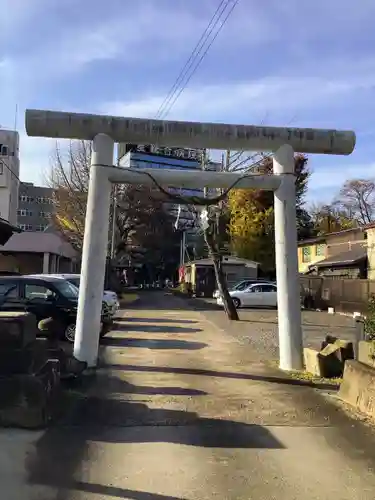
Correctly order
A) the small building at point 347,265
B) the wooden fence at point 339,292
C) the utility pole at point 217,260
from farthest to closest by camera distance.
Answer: the small building at point 347,265 → the wooden fence at point 339,292 → the utility pole at point 217,260

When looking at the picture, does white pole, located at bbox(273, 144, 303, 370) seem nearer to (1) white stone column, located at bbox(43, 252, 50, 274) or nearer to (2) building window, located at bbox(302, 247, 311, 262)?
(1) white stone column, located at bbox(43, 252, 50, 274)

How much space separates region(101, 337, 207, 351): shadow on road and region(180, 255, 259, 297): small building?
109ft

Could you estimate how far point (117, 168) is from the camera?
1156 centimetres

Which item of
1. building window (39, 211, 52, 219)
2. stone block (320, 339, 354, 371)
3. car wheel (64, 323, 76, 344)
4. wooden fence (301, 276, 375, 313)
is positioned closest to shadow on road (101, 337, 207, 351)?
car wheel (64, 323, 76, 344)

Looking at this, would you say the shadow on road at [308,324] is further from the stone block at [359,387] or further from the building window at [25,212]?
the building window at [25,212]

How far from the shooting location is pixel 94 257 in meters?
11.4

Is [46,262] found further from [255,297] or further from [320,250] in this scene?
[320,250]

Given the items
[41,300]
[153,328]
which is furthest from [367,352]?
[153,328]

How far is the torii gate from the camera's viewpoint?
11375mm

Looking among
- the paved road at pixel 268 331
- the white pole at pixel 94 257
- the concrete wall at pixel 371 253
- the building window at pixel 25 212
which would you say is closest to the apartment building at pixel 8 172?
the building window at pixel 25 212

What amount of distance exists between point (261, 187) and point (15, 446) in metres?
7.24

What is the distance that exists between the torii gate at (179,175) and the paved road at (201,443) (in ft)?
3.40

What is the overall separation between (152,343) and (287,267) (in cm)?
539

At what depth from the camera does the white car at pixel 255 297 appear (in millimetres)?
35219
